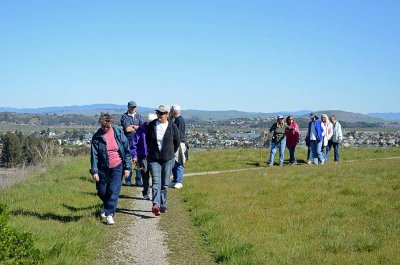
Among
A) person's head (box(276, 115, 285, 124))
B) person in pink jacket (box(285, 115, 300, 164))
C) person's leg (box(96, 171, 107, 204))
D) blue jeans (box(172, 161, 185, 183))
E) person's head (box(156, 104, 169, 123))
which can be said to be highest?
person's head (box(156, 104, 169, 123))

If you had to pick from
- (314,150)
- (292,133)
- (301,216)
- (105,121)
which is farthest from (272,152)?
(105,121)

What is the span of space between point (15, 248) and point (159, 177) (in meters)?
4.56

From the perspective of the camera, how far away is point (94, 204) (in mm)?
10828

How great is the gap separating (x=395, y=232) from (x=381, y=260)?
62.7 inches

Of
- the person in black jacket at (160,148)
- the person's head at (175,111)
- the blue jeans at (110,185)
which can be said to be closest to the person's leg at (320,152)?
the person's head at (175,111)

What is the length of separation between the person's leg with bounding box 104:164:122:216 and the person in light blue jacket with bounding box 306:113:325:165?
12749 mm

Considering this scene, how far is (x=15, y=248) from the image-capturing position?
5.47 metres

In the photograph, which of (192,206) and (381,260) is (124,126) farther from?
(381,260)

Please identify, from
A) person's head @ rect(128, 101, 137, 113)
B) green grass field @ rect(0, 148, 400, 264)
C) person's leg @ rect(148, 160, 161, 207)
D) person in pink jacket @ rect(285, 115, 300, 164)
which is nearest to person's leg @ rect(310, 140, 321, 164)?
person in pink jacket @ rect(285, 115, 300, 164)

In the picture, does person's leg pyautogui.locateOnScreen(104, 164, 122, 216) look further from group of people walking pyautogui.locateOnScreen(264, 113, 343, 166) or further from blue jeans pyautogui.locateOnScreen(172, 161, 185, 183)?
group of people walking pyautogui.locateOnScreen(264, 113, 343, 166)

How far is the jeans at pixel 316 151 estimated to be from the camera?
20.2 m

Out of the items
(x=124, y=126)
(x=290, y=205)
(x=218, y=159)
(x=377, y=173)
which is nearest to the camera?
(x=290, y=205)

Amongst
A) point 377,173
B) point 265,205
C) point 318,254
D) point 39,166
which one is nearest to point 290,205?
point 265,205

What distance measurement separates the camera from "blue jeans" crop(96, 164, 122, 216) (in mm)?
8945
